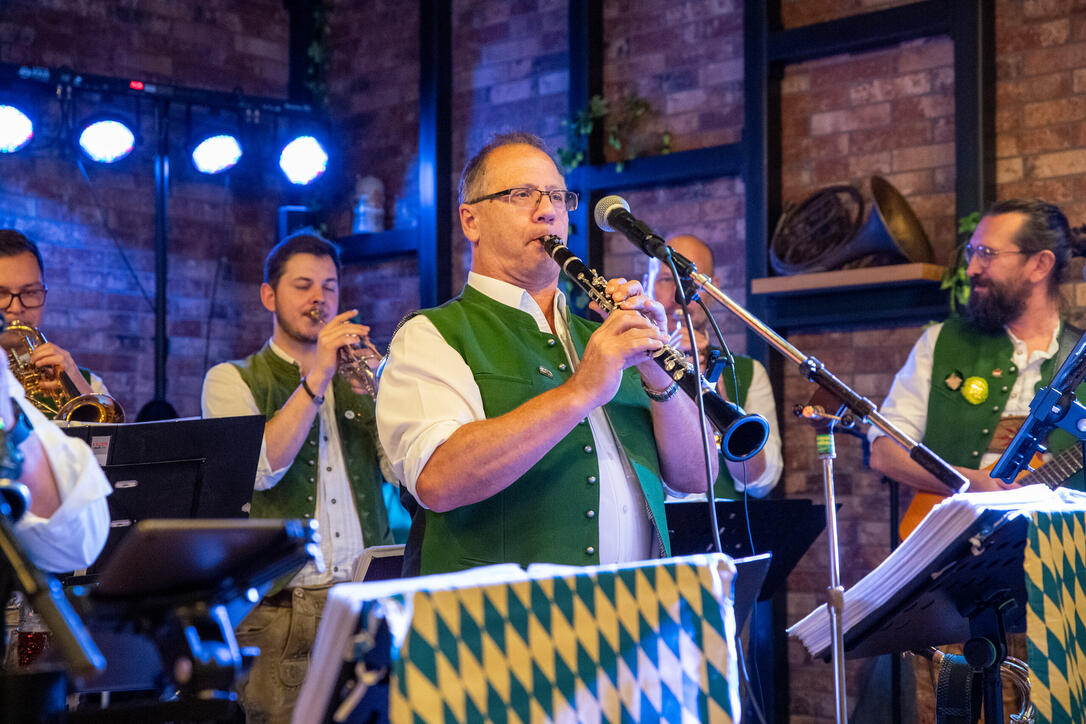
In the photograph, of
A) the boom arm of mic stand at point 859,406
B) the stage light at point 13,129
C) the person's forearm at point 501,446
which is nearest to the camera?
the person's forearm at point 501,446

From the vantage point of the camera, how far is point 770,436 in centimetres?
371

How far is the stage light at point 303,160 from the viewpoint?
600 cm

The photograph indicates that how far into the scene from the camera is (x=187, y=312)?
6004 mm

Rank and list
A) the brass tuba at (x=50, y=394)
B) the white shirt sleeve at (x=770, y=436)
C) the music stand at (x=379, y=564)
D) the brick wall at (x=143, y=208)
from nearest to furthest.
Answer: the music stand at (x=379, y=564), the brass tuba at (x=50, y=394), the white shirt sleeve at (x=770, y=436), the brick wall at (x=143, y=208)

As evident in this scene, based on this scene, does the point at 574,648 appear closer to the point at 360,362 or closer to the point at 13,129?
the point at 360,362

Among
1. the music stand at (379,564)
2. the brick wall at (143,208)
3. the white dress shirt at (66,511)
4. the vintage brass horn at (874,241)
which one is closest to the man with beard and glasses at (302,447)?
the music stand at (379,564)

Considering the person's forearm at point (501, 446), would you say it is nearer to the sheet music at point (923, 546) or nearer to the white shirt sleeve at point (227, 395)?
the sheet music at point (923, 546)

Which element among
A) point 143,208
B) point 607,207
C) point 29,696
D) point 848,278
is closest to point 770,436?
point 848,278

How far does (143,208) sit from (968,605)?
4709 mm

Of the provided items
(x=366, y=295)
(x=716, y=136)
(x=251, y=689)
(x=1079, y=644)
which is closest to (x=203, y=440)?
(x=251, y=689)

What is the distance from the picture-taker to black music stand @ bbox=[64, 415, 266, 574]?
2791 millimetres

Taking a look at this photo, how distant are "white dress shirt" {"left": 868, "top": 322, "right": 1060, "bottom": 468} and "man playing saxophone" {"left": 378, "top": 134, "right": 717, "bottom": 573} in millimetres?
1534

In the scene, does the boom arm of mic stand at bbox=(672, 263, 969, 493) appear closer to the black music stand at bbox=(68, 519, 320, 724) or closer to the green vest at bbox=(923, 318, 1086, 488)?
the black music stand at bbox=(68, 519, 320, 724)

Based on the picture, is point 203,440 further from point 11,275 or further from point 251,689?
point 11,275
